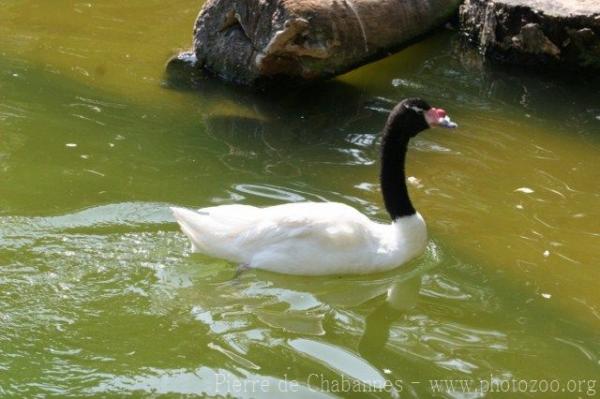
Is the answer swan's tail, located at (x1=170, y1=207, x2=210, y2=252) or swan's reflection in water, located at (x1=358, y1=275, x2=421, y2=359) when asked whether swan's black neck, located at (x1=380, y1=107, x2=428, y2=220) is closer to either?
swan's reflection in water, located at (x1=358, y1=275, x2=421, y2=359)

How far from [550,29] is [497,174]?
8.41 ft

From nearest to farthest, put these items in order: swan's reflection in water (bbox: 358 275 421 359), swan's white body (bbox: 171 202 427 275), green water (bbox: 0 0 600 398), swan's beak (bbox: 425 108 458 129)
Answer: green water (bbox: 0 0 600 398) → swan's reflection in water (bbox: 358 275 421 359) → swan's white body (bbox: 171 202 427 275) → swan's beak (bbox: 425 108 458 129)

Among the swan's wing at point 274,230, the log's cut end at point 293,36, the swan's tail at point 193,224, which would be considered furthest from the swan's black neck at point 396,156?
the log's cut end at point 293,36

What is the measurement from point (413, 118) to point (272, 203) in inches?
51.6

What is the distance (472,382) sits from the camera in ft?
Answer: 15.7

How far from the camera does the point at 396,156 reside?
6.05 metres

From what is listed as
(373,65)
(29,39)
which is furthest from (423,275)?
(29,39)

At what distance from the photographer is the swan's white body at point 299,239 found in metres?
5.70

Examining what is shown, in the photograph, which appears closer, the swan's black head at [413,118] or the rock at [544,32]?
the swan's black head at [413,118]

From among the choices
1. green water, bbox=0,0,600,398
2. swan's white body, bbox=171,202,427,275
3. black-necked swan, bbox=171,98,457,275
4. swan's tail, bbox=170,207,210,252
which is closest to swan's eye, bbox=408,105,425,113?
black-necked swan, bbox=171,98,457,275

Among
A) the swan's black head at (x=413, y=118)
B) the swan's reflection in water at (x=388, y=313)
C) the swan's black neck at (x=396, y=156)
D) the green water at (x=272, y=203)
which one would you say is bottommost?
the swan's reflection in water at (x=388, y=313)

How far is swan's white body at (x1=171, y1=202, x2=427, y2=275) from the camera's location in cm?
570

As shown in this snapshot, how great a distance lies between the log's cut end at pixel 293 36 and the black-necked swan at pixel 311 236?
8.79 feet

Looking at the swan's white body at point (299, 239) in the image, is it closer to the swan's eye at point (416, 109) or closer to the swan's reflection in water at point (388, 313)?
the swan's reflection in water at point (388, 313)
